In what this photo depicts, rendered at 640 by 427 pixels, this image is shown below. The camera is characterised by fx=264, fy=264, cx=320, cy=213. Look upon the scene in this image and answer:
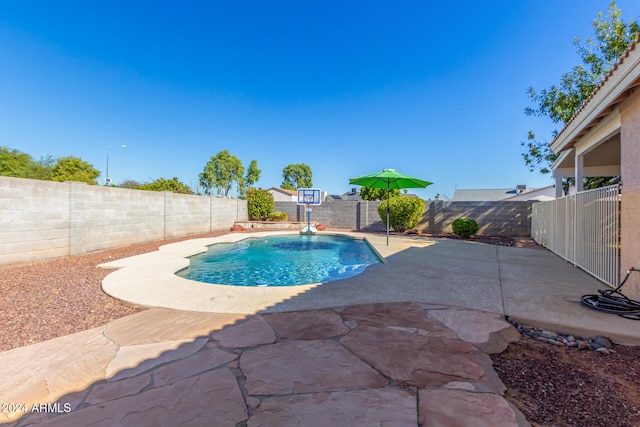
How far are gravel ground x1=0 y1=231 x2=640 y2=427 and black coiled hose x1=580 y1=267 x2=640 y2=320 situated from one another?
0.82m

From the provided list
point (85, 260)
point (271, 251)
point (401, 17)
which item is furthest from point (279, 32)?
point (85, 260)

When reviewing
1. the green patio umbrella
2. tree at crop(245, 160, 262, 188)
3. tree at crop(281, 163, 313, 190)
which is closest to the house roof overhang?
the green patio umbrella

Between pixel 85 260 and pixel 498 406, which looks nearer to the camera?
pixel 498 406

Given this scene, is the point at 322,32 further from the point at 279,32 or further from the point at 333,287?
the point at 333,287

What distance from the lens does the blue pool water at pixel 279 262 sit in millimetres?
6246

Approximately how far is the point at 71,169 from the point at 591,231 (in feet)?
120

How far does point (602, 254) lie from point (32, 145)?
35.9 metres

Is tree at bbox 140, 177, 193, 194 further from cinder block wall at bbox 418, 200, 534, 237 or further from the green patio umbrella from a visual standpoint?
cinder block wall at bbox 418, 200, 534, 237

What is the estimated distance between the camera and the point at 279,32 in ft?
38.9

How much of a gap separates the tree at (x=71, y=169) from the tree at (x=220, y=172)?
10.9m

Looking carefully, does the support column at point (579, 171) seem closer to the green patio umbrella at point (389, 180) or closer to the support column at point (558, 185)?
the support column at point (558, 185)

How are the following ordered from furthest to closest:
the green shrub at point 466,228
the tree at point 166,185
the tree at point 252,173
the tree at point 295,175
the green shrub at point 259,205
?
the tree at point 295,175
the tree at point 252,173
the tree at point 166,185
the green shrub at point 259,205
the green shrub at point 466,228

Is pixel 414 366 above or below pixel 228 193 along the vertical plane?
below

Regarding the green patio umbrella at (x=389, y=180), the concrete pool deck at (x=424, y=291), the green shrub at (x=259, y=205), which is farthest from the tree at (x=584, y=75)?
the green shrub at (x=259, y=205)
